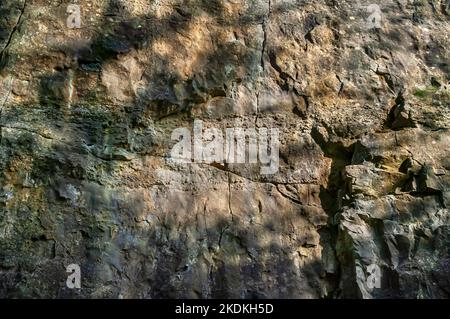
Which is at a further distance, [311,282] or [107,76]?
[107,76]

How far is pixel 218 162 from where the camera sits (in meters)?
4.30

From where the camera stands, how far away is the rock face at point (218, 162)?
382cm

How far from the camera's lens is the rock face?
12.5 feet

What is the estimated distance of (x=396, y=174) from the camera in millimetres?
4152

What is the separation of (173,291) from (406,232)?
5.49 feet

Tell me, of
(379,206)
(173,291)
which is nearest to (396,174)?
(379,206)

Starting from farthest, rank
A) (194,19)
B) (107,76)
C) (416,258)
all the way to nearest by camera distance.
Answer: (194,19), (107,76), (416,258)

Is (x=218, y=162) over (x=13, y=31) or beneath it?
beneath

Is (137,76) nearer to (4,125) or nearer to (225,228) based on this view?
(4,125)

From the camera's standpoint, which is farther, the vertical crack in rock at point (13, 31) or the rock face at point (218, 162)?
the vertical crack in rock at point (13, 31)

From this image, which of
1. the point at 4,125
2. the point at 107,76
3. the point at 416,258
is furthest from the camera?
the point at 107,76

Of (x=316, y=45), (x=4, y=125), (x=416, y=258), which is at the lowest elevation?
(x=416, y=258)

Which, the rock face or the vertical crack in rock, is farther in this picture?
the vertical crack in rock

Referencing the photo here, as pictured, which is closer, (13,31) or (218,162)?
(218,162)
